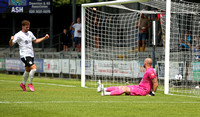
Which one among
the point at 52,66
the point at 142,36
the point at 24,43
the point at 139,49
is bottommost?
the point at 52,66

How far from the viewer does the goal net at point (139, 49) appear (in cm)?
1602

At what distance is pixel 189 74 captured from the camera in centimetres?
1609

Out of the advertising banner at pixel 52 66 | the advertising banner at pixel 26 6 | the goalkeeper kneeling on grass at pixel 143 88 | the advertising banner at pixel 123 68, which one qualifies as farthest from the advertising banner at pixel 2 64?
the goalkeeper kneeling on grass at pixel 143 88

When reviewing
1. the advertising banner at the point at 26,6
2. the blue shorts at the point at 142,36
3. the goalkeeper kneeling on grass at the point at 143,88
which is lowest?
the goalkeeper kneeling on grass at the point at 143,88

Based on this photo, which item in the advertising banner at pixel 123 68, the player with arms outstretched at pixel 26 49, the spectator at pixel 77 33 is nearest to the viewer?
the player with arms outstretched at pixel 26 49

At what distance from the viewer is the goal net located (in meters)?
16.0

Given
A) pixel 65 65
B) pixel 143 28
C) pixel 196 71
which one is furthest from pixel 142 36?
pixel 65 65

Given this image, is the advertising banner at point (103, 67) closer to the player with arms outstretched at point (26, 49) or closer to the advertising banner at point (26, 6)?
the player with arms outstretched at point (26, 49)

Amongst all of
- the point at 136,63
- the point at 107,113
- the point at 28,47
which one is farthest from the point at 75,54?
the point at 107,113

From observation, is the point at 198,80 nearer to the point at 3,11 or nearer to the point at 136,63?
the point at 136,63

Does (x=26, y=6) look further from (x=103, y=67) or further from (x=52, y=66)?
(x=103, y=67)

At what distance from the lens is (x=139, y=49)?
19.1 metres

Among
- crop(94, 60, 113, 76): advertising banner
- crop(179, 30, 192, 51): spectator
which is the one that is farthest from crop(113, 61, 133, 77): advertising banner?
crop(179, 30, 192, 51): spectator

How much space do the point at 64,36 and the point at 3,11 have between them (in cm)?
677
